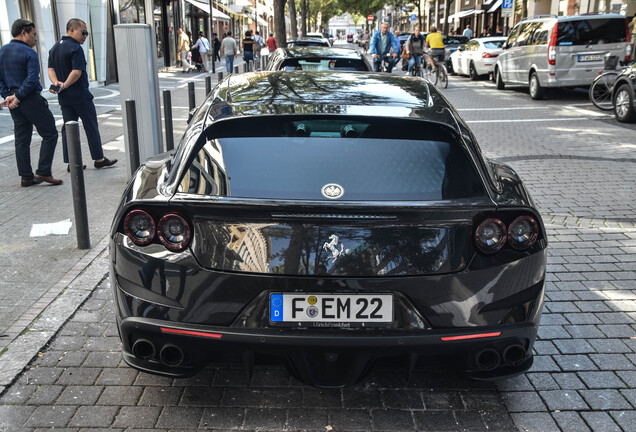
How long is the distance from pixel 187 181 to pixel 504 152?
776cm

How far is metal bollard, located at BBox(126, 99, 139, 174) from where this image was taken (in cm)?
696

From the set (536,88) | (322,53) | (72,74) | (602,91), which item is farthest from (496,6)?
(72,74)

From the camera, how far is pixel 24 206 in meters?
6.85

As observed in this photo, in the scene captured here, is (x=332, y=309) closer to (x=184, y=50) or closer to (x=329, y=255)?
(x=329, y=255)

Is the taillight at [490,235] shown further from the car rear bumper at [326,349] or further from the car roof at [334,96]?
the car roof at [334,96]

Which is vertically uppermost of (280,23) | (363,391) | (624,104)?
(280,23)

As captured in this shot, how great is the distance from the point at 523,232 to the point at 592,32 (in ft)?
47.9

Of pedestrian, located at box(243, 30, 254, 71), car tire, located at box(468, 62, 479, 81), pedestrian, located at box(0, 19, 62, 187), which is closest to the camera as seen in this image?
pedestrian, located at box(0, 19, 62, 187)

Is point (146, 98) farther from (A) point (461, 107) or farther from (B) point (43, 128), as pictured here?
(A) point (461, 107)

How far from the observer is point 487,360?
9.55ft

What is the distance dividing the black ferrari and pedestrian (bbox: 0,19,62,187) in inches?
199

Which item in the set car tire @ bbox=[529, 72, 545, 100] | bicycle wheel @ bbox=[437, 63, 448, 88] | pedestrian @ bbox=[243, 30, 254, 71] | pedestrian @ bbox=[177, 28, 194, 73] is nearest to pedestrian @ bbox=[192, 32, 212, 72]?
pedestrian @ bbox=[177, 28, 194, 73]

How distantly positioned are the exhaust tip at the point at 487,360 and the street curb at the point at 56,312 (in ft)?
7.55

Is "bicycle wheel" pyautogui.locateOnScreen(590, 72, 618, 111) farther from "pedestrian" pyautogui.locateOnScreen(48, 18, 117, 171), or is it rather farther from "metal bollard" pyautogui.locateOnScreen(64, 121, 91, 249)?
"metal bollard" pyautogui.locateOnScreen(64, 121, 91, 249)
